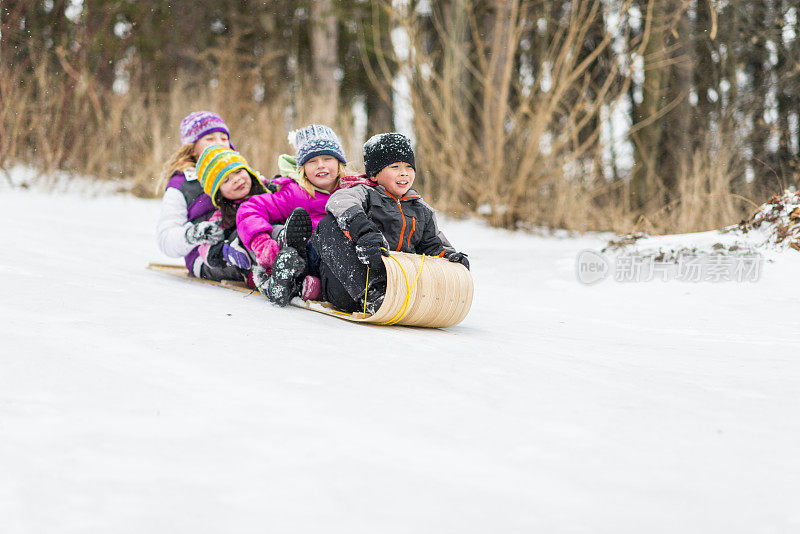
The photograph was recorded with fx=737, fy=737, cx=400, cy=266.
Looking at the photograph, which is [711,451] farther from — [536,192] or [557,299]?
[536,192]

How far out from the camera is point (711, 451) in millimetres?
1558

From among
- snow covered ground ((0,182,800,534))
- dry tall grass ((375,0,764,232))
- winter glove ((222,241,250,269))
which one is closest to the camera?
snow covered ground ((0,182,800,534))

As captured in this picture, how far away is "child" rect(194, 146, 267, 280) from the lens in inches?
143

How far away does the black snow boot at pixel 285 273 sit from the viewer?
320 cm

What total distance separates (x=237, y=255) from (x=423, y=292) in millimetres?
1098

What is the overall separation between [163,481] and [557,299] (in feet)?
11.2

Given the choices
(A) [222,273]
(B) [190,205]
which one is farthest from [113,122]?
(A) [222,273]

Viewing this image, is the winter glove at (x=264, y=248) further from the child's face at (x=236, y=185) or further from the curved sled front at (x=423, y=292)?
the curved sled front at (x=423, y=292)

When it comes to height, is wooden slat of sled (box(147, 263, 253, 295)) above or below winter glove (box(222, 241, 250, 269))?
below

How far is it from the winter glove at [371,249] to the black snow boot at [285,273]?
0.41 metres

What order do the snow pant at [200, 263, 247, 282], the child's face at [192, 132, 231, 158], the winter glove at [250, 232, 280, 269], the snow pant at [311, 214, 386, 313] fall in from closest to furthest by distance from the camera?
the snow pant at [311, 214, 386, 313], the winter glove at [250, 232, 280, 269], the snow pant at [200, 263, 247, 282], the child's face at [192, 132, 231, 158]

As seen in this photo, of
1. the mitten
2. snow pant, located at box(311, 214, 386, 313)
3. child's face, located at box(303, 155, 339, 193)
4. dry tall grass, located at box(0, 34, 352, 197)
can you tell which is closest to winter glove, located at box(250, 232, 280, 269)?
the mitten

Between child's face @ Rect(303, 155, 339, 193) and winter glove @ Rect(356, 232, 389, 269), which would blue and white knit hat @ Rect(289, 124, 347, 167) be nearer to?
child's face @ Rect(303, 155, 339, 193)

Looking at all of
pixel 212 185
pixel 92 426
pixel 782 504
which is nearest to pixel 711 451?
pixel 782 504
